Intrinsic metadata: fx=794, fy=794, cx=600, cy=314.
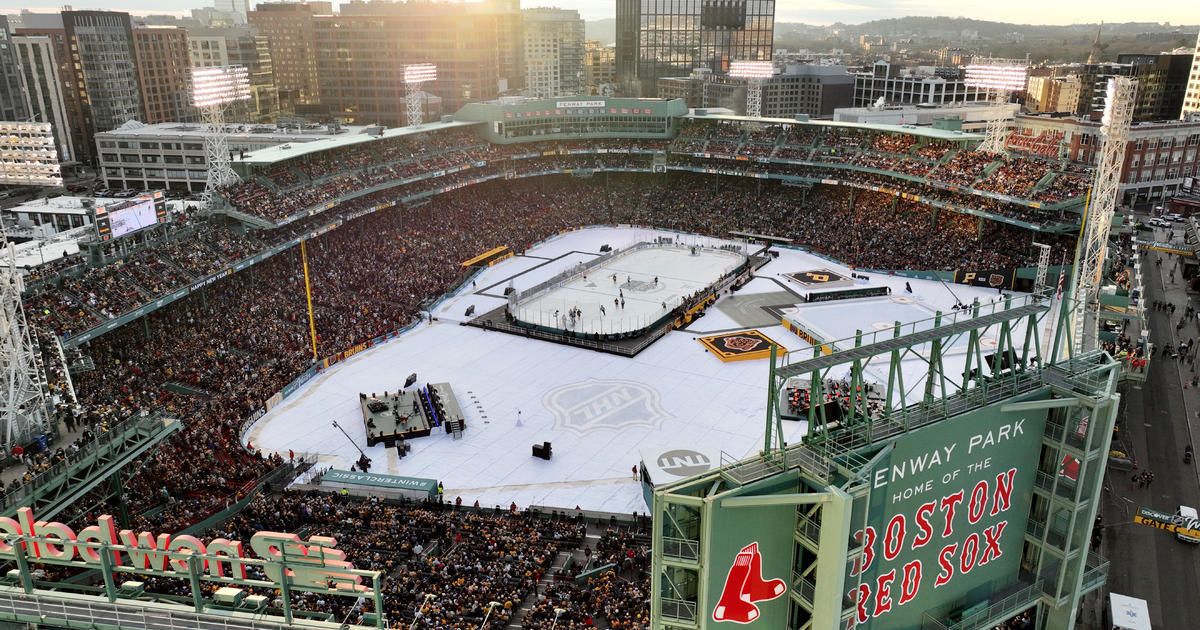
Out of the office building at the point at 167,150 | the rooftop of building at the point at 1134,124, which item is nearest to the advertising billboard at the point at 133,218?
the office building at the point at 167,150

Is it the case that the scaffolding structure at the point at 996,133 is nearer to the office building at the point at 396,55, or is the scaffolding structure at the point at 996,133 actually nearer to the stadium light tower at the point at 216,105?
the stadium light tower at the point at 216,105

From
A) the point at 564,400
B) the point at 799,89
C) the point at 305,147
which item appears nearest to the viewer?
the point at 564,400

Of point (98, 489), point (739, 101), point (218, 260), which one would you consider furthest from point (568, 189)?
point (739, 101)

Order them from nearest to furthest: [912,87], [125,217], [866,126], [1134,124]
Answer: [125,217] → [866,126] → [1134,124] → [912,87]

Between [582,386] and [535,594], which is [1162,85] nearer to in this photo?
[582,386]

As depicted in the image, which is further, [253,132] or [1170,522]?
[253,132]

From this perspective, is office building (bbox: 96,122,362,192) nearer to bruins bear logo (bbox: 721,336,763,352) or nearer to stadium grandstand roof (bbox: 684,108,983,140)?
stadium grandstand roof (bbox: 684,108,983,140)

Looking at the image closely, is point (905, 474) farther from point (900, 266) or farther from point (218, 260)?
point (900, 266)

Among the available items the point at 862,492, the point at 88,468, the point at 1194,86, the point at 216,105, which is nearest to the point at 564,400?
the point at 88,468
